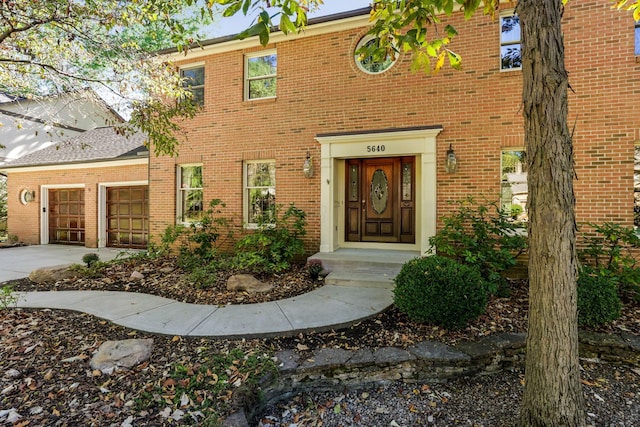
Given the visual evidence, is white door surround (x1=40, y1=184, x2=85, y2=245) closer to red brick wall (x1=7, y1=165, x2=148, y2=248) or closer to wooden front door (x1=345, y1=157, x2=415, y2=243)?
red brick wall (x1=7, y1=165, x2=148, y2=248)

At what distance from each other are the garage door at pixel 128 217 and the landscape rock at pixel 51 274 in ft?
12.8

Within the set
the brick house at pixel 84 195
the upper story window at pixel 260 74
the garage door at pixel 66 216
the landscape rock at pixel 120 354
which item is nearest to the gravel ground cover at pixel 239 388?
the landscape rock at pixel 120 354

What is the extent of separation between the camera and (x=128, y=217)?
1040cm

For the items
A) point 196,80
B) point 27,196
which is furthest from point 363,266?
point 27,196

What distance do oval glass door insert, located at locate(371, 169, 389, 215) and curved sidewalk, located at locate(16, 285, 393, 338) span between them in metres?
2.51

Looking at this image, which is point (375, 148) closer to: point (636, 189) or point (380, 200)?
point (380, 200)

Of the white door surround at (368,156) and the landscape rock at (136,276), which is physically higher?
the white door surround at (368,156)

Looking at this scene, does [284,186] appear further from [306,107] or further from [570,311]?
[570,311]

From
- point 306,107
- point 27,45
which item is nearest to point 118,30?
point 27,45

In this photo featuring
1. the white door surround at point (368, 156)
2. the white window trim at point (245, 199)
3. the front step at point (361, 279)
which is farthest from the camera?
the white window trim at point (245, 199)

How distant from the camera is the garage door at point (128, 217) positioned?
10.1 metres

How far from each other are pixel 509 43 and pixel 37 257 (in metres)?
12.7

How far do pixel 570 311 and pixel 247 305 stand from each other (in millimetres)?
3731

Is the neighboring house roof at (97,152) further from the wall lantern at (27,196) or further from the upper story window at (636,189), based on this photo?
the upper story window at (636,189)
